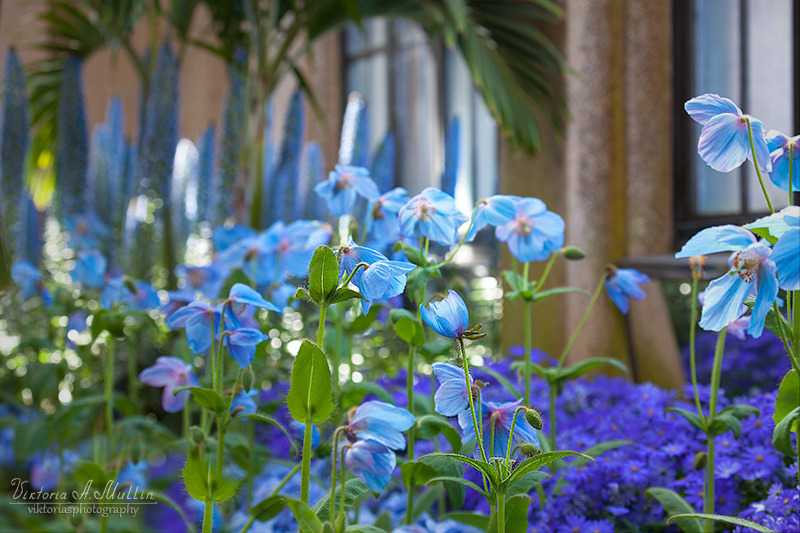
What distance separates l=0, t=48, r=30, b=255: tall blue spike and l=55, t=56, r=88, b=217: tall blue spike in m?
0.09

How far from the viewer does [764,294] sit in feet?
1.37

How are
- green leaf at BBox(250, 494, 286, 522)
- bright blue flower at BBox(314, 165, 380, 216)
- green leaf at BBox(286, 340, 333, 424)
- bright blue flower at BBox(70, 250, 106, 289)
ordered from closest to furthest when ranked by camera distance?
green leaf at BBox(286, 340, 333, 424) → green leaf at BBox(250, 494, 286, 522) → bright blue flower at BBox(314, 165, 380, 216) → bright blue flower at BBox(70, 250, 106, 289)

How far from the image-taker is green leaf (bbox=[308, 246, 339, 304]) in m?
0.50

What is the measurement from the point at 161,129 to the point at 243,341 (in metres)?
1.31

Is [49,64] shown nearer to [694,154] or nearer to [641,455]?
[694,154]

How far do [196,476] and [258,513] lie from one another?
0.26 ft

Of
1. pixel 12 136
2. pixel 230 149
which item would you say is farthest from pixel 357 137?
pixel 12 136

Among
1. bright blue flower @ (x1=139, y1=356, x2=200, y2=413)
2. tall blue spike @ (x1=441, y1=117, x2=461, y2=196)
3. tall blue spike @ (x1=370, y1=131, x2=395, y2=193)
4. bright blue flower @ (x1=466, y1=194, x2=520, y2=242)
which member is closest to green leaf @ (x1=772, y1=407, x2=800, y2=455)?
bright blue flower @ (x1=466, y1=194, x2=520, y2=242)

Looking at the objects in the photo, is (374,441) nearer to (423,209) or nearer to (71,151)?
(423,209)

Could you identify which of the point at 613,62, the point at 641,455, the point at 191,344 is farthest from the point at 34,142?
the point at 641,455

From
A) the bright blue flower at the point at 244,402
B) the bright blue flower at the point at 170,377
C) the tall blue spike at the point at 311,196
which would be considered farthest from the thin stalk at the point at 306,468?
the tall blue spike at the point at 311,196

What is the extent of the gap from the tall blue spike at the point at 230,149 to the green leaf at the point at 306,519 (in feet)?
4.59

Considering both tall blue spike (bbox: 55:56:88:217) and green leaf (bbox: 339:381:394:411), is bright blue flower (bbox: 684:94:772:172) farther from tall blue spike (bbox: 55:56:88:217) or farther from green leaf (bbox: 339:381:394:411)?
tall blue spike (bbox: 55:56:88:217)

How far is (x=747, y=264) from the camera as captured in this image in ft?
1.38
